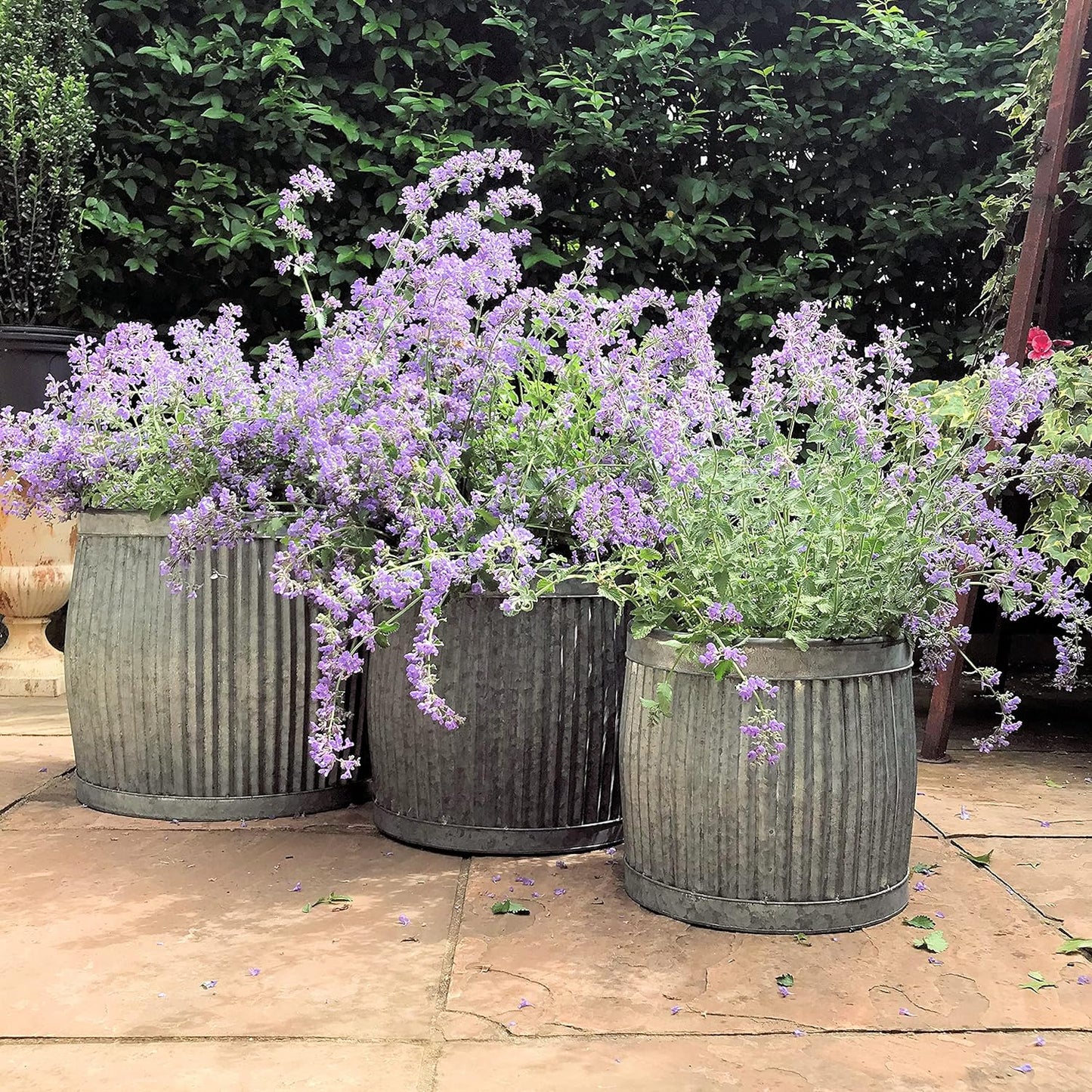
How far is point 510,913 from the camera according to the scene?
2373 millimetres

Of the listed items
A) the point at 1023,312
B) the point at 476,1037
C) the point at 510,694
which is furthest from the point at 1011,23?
the point at 476,1037

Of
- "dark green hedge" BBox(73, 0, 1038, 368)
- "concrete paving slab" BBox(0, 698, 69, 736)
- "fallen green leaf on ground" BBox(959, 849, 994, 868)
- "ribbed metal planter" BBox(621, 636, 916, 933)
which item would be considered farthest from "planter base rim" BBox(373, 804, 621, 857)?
"dark green hedge" BBox(73, 0, 1038, 368)

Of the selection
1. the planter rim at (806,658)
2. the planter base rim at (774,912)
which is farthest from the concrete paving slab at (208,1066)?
the planter rim at (806,658)

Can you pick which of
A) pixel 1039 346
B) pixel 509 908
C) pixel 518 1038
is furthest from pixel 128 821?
pixel 1039 346

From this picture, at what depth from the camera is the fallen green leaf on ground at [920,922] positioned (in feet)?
7.68

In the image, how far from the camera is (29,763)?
3.62m

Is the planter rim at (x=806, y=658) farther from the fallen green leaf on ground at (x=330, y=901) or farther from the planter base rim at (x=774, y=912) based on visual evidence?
the fallen green leaf on ground at (x=330, y=901)

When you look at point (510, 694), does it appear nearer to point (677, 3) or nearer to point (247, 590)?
point (247, 590)

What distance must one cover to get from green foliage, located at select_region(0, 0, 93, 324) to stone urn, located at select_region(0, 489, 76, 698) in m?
0.86

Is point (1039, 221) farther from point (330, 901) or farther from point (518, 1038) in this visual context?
point (518, 1038)

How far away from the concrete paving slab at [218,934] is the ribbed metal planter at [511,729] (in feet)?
0.44

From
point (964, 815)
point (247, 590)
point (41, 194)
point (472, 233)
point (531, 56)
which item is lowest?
point (964, 815)

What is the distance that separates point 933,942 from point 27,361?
397 centimetres

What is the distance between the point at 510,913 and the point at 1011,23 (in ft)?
13.9
